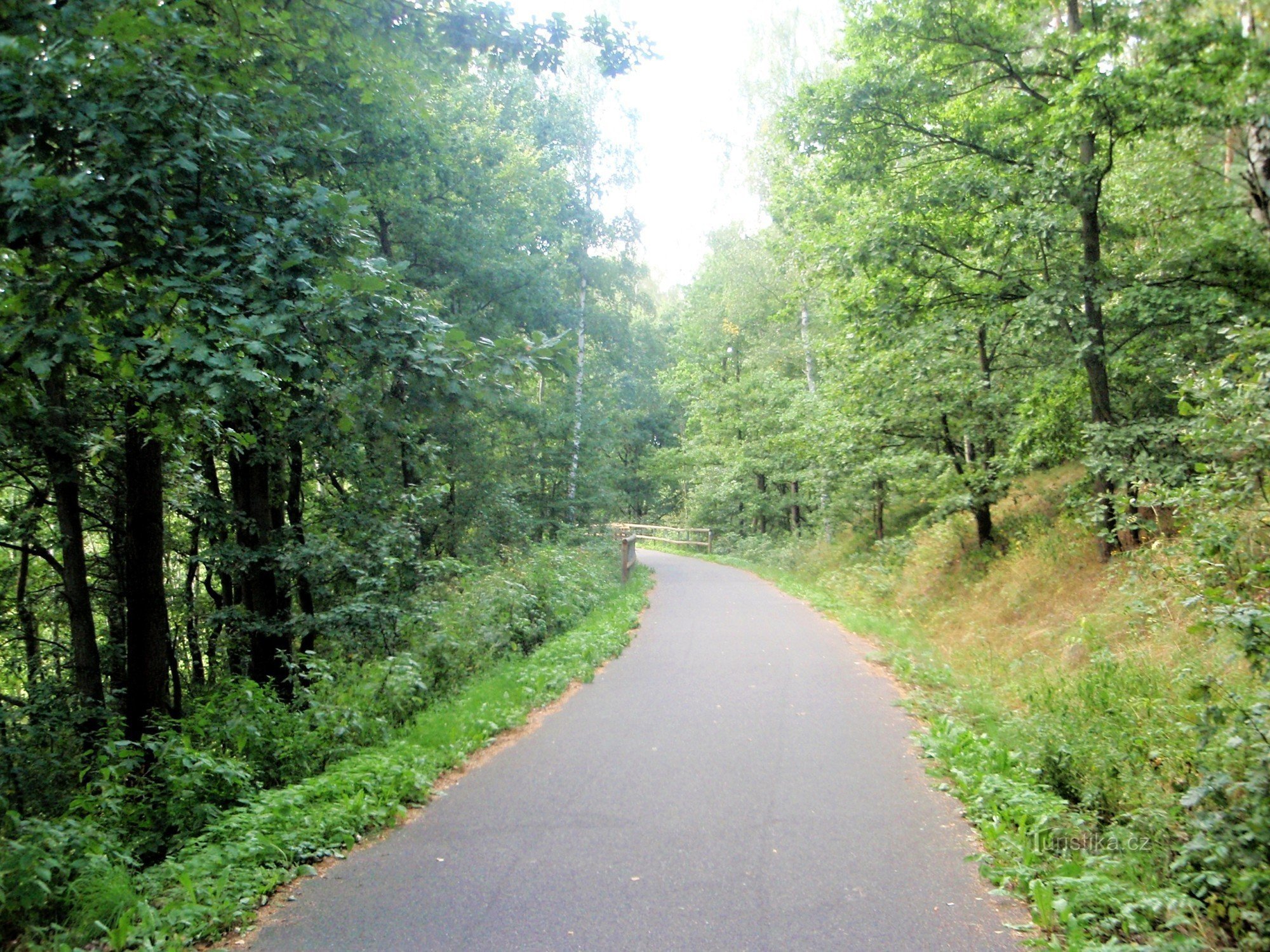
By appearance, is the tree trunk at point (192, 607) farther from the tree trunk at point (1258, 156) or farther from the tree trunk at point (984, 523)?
the tree trunk at point (1258, 156)

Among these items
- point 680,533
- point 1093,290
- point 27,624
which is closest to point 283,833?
point 27,624

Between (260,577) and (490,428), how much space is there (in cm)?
753

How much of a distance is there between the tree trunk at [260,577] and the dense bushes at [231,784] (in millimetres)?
715

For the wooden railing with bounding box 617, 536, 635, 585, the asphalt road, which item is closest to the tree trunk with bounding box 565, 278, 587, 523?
the wooden railing with bounding box 617, 536, 635, 585

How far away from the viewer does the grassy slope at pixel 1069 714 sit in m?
3.86

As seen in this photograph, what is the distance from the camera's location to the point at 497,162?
1661cm

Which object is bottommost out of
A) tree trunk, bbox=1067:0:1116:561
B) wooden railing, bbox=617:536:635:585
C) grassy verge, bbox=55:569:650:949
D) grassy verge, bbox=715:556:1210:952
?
grassy verge, bbox=715:556:1210:952

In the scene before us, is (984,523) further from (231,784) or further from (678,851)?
(231,784)

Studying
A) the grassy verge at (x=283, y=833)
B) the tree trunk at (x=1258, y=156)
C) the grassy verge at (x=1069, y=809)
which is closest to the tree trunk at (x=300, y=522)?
the grassy verge at (x=283, y=833)

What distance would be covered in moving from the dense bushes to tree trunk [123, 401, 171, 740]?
0.39m

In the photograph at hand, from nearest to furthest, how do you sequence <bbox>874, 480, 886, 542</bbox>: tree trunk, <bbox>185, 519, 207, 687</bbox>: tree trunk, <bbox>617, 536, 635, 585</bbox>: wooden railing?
<bbox>185, 519, 207, 687</bbox>: tree trunk, <bbox>617, 536, 635, 585</bbox>: wooden railing, <bbox>874, 480, 886, 542</bbox>: tree trunk

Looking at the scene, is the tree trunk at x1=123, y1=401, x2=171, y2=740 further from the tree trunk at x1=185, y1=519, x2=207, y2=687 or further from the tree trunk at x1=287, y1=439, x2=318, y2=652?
the tree trunk at x1=185, y1=519, x2=207, y2=687

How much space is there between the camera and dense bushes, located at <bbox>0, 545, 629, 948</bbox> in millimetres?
3869

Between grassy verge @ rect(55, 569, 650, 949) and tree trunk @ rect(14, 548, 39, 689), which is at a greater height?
tree trunk @ rect(14, 548, 39, 689)
